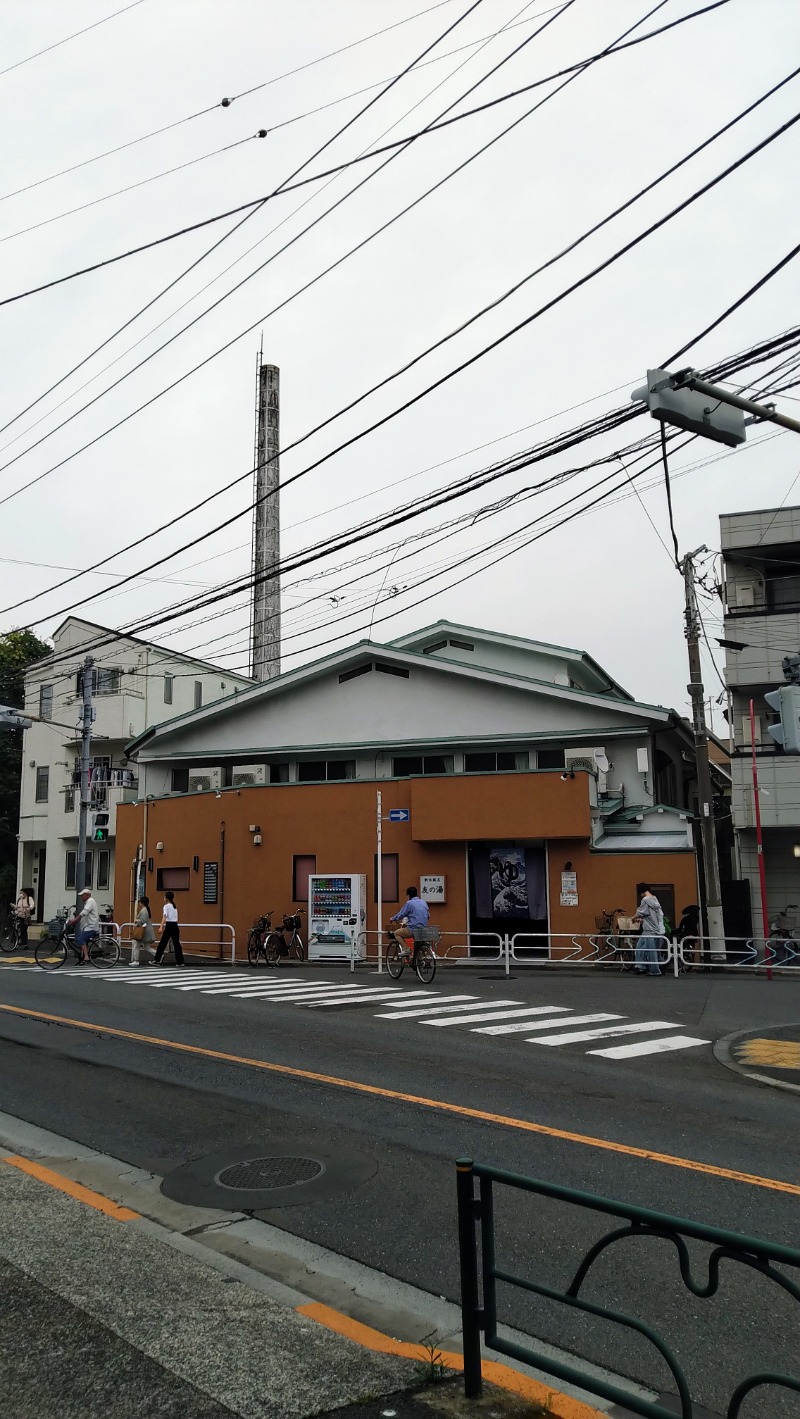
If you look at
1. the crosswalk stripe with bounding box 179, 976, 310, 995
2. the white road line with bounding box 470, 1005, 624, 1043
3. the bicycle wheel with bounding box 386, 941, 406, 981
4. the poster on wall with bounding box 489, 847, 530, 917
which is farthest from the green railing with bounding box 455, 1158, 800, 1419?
the poster on wall with bounding box 489, 847, 530, 917

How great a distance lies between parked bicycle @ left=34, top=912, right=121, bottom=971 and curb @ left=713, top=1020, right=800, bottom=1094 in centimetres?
1557

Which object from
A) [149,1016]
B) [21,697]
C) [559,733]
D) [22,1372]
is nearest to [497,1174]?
[22,1372]

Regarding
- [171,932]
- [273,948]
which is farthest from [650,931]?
[171,932]

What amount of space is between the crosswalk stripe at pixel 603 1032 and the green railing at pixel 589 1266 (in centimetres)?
798

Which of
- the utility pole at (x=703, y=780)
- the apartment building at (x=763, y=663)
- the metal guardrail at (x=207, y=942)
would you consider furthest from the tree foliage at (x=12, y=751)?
the utility pole at (x=703, y=780)

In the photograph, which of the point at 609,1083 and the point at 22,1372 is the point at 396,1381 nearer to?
the point at 22,1372

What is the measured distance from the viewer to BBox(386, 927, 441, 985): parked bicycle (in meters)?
19.4

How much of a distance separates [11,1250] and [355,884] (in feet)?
68.1

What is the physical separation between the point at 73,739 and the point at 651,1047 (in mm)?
37062

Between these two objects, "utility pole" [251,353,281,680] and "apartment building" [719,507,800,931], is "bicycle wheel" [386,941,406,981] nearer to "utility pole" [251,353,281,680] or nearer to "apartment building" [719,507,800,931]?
"apartment building" [719,507,800,931]

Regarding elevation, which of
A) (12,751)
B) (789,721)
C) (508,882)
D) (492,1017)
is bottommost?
(492,1017)

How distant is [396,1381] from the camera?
13.3 feet

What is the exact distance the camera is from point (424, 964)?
763 inches

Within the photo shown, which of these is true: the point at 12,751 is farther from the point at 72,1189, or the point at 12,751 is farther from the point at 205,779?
the point at 72,1189
